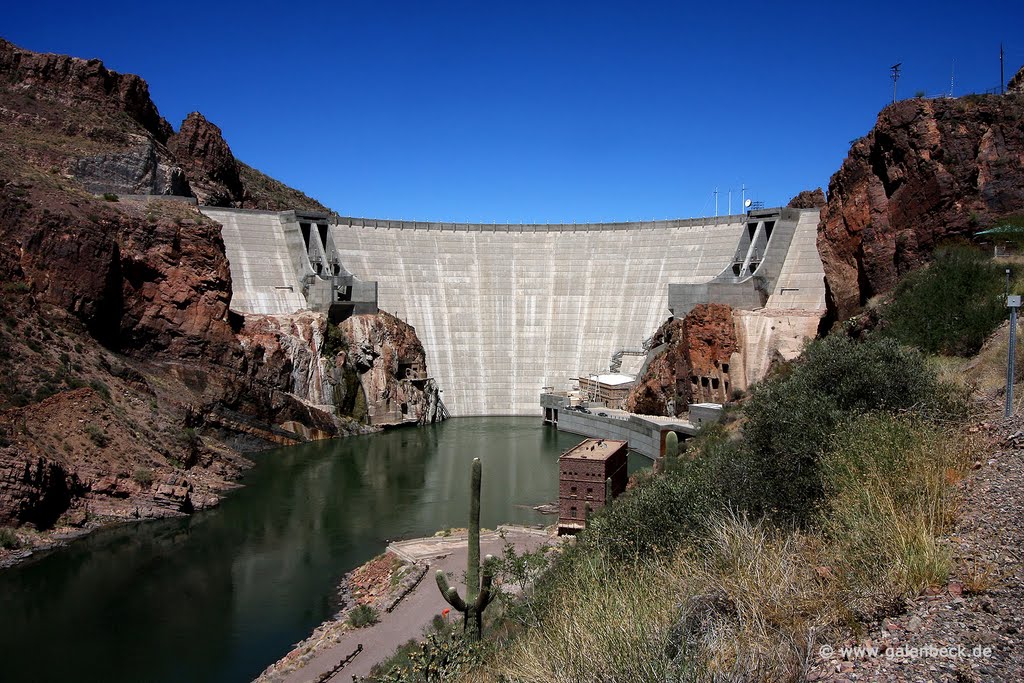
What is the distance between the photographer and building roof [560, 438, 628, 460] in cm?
2752

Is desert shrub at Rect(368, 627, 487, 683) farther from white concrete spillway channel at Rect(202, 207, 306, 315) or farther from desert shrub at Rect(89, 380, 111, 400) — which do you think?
white concrete spillway channel at Rect(202, 207, 306, 315)

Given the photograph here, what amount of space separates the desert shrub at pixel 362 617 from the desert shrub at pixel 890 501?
1205cm

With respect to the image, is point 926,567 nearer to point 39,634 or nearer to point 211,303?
point 39,634

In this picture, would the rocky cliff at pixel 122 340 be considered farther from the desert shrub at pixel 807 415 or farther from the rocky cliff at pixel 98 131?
the desert shrub at pixel 807 415

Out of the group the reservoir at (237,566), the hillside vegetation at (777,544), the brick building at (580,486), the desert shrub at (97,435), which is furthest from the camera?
the desert shrub at (97,435)

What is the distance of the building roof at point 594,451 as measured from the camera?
90.3 feet

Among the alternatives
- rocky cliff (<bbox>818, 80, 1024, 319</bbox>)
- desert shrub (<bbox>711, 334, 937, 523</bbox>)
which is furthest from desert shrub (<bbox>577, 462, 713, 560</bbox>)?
rocky cliff (<bbox>818, 80, 1024, 319</bbox>)

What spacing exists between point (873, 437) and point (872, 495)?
2143 mm

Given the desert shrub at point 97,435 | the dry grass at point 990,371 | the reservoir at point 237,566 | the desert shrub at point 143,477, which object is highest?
the dry grass at point 990,371

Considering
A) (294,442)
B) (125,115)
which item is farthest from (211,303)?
(125,115)

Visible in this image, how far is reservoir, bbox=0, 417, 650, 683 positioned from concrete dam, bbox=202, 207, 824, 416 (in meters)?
14.4

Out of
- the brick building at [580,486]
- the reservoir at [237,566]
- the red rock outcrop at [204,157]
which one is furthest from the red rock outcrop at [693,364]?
the red rock outcrop at [204,157]

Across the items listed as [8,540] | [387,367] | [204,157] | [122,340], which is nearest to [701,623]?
[8,540]

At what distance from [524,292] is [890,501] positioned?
50535mm
